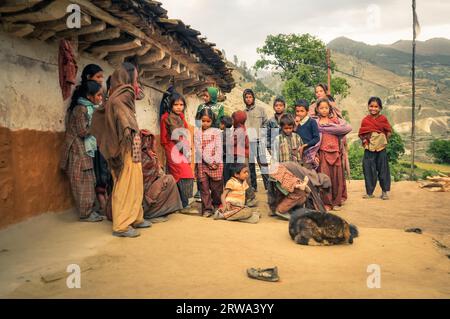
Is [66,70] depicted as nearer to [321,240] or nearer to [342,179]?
[321,240]

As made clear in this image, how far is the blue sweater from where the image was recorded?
6.51 meters

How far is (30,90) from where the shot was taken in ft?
14.3

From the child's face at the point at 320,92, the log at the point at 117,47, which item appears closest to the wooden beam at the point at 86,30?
the log at the point at 117,47

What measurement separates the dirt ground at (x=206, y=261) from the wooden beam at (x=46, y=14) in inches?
84.2

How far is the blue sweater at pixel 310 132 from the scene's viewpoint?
651 centimetres

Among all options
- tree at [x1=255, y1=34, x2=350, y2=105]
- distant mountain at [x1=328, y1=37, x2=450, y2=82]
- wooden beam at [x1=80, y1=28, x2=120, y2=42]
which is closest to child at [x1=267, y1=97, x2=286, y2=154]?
wooden beam at [x1=80, y1=28, x2=120, y2=42]

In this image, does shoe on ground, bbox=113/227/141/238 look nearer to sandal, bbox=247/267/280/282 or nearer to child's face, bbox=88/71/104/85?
sandal, bbox=247/267/280/282

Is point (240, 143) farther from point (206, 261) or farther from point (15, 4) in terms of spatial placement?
point (15, 4)

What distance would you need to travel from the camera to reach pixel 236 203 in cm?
561

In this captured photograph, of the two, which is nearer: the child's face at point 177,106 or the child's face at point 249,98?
the child's face at point 177,106

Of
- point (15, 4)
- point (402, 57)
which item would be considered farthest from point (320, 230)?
point (402, 57)

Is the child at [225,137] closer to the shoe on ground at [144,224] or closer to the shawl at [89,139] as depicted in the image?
the shoe on ground at [144,224]

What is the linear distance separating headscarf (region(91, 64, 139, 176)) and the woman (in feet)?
1.24
